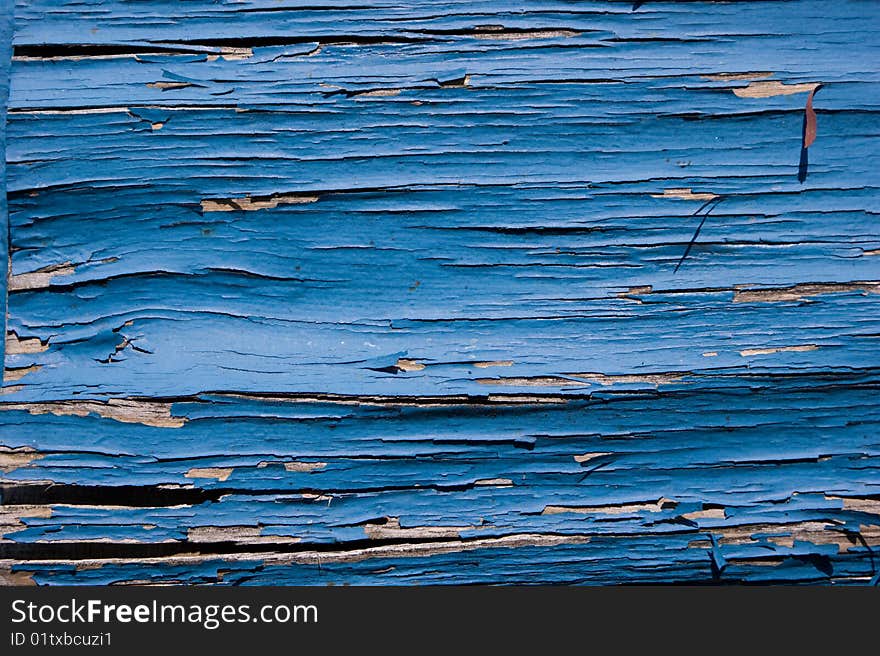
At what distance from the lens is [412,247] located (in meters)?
1.13

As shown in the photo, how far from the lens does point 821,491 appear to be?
116 cm

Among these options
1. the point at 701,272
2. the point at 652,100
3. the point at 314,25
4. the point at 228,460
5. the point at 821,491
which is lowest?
the point at 821,491

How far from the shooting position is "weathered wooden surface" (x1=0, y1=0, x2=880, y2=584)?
1119mm

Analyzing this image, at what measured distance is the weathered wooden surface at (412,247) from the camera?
44.1 inches

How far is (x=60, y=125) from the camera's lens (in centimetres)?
112

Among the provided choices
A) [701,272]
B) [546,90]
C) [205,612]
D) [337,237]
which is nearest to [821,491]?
[701,272]

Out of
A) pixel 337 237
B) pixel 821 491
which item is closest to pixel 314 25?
pixel 337 237

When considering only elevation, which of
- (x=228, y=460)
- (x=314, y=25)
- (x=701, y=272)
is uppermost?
(x=314, y=25)

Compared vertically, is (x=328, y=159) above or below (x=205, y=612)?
above

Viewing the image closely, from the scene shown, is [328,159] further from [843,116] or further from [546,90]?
[843,116]

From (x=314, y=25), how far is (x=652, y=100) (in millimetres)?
606

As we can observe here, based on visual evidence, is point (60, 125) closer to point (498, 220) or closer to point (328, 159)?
point (328, 159)

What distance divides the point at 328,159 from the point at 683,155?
0.62 meters

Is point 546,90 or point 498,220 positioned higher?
point 546,90
